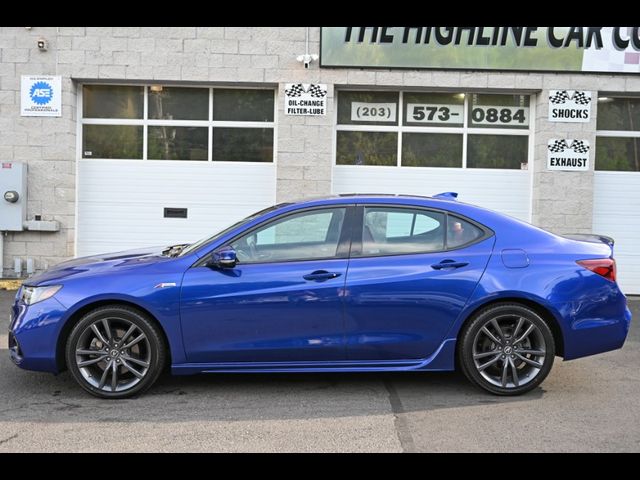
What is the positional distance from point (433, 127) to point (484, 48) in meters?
1.44

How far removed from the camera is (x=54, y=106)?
10.7 meters

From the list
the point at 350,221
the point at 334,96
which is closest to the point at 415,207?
the point at 350,221

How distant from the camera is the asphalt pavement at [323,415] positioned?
4180 millimetres

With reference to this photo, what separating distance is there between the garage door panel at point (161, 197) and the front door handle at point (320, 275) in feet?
20.1

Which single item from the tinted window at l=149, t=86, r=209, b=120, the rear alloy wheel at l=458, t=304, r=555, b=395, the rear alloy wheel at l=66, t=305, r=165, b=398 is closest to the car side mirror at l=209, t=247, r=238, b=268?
the rear alloy wheel at l=66, t=305, r=165, b=398

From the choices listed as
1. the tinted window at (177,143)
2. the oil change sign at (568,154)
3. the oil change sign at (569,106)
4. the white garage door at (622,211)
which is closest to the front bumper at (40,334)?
the tinted window at (177,143)

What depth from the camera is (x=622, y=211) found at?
36.0 ft

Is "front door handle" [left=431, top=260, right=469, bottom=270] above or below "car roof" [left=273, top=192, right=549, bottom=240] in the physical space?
below

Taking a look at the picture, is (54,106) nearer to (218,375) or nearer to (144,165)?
(144,165)

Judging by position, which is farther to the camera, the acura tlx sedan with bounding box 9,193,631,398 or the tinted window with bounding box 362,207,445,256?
the tinted window with bounding box 362,207,445,256

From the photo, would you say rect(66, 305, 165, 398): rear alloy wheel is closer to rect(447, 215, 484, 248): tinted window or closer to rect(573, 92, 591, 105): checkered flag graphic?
rect(447, 215, 484, 248): tinted window

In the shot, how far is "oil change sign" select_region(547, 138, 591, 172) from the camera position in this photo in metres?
10.7

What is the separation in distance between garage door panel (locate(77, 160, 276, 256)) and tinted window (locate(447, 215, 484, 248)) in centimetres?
603

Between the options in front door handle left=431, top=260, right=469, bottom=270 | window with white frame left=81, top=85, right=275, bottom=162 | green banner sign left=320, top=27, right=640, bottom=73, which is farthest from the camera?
window with white frame left=81, top=85, right=275, bottom=162
